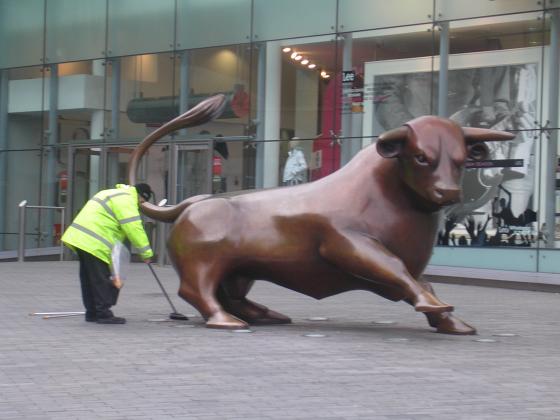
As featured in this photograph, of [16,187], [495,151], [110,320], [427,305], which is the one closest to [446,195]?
[427,305]

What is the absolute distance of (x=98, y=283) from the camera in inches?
366

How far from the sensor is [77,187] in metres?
21.8

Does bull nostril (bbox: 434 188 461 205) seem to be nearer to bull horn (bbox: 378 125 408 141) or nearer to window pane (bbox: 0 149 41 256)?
bull horn (bbox: 378 125 408 141)

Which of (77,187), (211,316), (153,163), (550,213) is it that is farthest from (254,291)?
(77,187)

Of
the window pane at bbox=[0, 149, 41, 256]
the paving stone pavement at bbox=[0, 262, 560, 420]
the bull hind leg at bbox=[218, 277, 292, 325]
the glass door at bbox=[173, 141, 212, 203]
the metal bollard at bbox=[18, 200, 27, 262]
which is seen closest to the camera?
the paving stone pavement at bbox=[0, 262, 560, 420]

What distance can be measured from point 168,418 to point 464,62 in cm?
1341

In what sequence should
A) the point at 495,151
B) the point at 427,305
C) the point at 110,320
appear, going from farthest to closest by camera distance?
the point at 495,151
the point at 110,320
the point at 427,305

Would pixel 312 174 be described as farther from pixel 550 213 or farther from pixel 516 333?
pixel 516 333

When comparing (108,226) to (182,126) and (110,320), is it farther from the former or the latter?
(182,126)

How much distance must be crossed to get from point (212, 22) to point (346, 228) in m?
12.5

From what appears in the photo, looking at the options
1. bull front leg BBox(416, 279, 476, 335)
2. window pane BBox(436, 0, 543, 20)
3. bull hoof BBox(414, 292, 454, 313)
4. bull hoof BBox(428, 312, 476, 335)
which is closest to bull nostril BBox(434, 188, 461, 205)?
bull hoof BBox(414, 292, 454, 313)

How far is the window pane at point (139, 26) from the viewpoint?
21.0 metres

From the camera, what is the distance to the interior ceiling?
16844 mm

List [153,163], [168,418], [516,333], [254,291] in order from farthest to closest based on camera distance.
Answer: [153,163] < [254,291] < [516,333] < [168,418]
